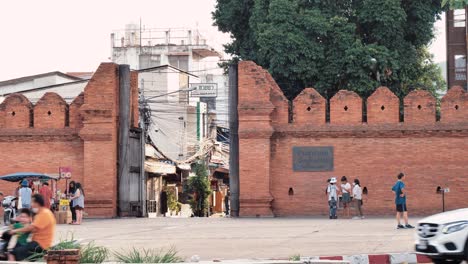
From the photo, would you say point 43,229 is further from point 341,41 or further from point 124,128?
point 341,41

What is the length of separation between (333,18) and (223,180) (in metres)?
31.7

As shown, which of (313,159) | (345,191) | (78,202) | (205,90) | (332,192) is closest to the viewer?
(78,202)

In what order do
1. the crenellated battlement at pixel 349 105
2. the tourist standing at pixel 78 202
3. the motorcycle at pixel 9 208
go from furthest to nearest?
the crenellated battlement at pixel 349 105
the motorcycle at pixel 9 208
the tourist standing at pixel 78 202

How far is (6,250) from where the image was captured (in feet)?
47.2

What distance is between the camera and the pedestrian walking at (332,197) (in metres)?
29.8

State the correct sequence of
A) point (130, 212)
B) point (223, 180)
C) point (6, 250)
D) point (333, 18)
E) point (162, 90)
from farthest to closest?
point (223, 180), point (162, 90), point (333, 18), point (130, 212), point (6, 250)

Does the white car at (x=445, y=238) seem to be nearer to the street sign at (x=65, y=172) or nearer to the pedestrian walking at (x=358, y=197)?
the pedestrian walking at (x=358, y=197)

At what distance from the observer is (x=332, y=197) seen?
2988cm

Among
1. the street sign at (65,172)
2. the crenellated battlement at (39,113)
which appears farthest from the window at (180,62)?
the street sign at (65,172)

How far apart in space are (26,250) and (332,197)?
16.8m

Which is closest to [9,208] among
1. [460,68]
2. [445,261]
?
[445,261]

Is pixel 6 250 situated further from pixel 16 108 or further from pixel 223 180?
pixel 223 180

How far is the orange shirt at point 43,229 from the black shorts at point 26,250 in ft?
0.29

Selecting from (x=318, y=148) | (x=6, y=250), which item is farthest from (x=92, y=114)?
(x=6, y=250)
